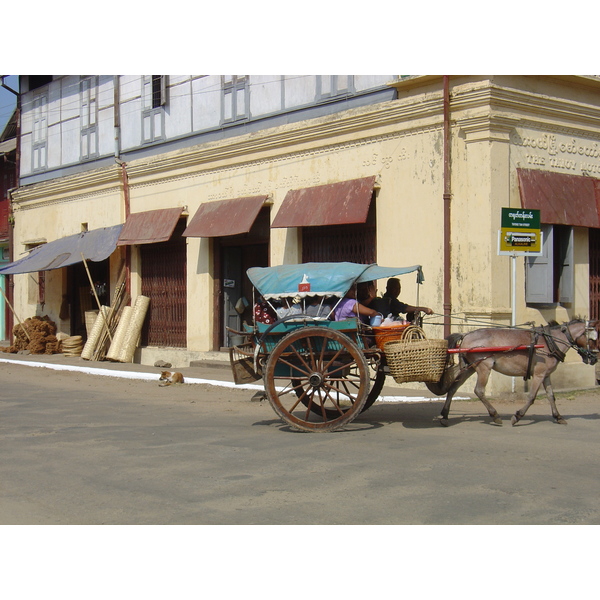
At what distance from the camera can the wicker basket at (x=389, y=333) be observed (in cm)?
860

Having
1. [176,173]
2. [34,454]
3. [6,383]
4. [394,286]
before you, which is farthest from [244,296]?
[34,454]

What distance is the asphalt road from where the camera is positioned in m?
5.52

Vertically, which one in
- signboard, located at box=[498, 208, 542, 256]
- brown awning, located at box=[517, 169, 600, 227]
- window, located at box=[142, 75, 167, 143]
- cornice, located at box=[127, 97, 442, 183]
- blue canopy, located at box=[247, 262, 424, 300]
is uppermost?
window, located at box=[142, 75, 167, 143]

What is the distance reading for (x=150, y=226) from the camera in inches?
736

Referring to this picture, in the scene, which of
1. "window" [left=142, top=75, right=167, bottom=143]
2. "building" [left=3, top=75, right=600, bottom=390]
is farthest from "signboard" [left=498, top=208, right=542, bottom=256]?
"window" [left=142, top=75, right=167, bottom=143]

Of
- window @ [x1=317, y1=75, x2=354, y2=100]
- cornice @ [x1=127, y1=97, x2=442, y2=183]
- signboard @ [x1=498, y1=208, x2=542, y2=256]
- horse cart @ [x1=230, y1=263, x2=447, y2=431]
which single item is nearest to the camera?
horse cart @ [x1=230, y1=263, x2=447, y2=431]

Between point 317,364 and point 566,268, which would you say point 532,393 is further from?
point 566,268

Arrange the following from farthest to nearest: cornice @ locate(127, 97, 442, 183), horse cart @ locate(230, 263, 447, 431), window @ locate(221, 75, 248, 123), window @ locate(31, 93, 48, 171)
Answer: window @ locate(31, 93, 48, 171) < window @ locate(221, 75, 248, 123) < cornice @ locate(127, 97, 442, 183) < horse cart @ locate(230, 263, 447, 431)

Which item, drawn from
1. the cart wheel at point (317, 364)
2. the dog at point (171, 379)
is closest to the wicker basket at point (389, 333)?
the cart wheel at point (317, 364)

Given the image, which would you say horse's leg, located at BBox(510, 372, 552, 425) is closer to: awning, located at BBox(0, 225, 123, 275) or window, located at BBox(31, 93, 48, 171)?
awning, located at BBox(0, 225, 123, 275)

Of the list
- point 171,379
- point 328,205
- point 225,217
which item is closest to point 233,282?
point 225,217

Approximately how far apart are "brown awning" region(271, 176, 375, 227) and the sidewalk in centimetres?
309

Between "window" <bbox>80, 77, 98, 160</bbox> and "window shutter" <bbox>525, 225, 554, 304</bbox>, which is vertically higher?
"window" <bbox>80, 77, 98, 160</bbox>

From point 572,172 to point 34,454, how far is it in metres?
9.97
